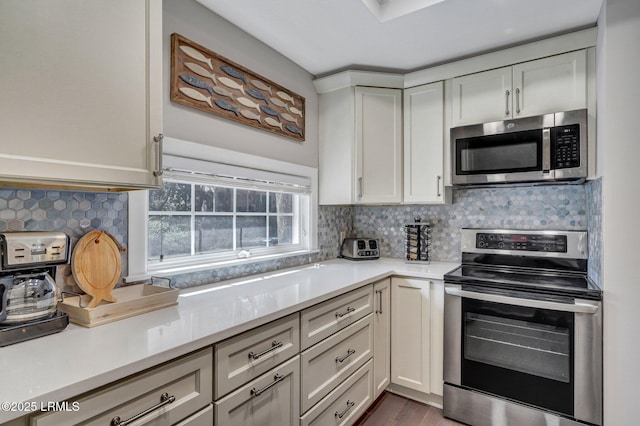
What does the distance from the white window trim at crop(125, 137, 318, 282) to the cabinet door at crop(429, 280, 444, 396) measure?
984 mm

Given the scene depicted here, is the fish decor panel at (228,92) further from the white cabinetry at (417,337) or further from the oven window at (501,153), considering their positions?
the white cabinetry at (417,337)

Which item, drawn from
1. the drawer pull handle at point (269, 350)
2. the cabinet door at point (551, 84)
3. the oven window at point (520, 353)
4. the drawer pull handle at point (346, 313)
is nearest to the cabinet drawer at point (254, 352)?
the drawer pull handle at point (269, 350)

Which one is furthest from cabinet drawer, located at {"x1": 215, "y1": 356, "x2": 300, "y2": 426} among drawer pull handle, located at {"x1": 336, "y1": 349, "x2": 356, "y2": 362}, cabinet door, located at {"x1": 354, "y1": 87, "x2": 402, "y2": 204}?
cabinet door, located at {"x1": 354, "y1": 87, "x2": 402, "y2": 204}

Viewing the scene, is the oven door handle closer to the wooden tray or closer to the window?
the window

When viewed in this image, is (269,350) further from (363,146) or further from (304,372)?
(363,146)

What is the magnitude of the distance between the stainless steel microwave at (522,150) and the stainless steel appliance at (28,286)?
7.42 feet

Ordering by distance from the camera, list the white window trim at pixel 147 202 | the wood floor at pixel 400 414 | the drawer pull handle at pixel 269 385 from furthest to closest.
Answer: the wood floor at pixel 400 414 < the white window trim at pixel 147 202 < the drawer pull handle at pixel 269 385

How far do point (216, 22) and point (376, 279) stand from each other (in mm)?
1759

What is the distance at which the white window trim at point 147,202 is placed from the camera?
148 cm

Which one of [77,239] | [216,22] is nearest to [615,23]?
[216,22]

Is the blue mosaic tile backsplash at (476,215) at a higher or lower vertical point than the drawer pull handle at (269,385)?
higher

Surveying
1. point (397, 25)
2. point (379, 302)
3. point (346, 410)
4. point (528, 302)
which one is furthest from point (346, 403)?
point (397, 25)

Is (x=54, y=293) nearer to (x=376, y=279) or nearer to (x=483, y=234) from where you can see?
(x=376, y=279)

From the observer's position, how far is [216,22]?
5.98 feet
